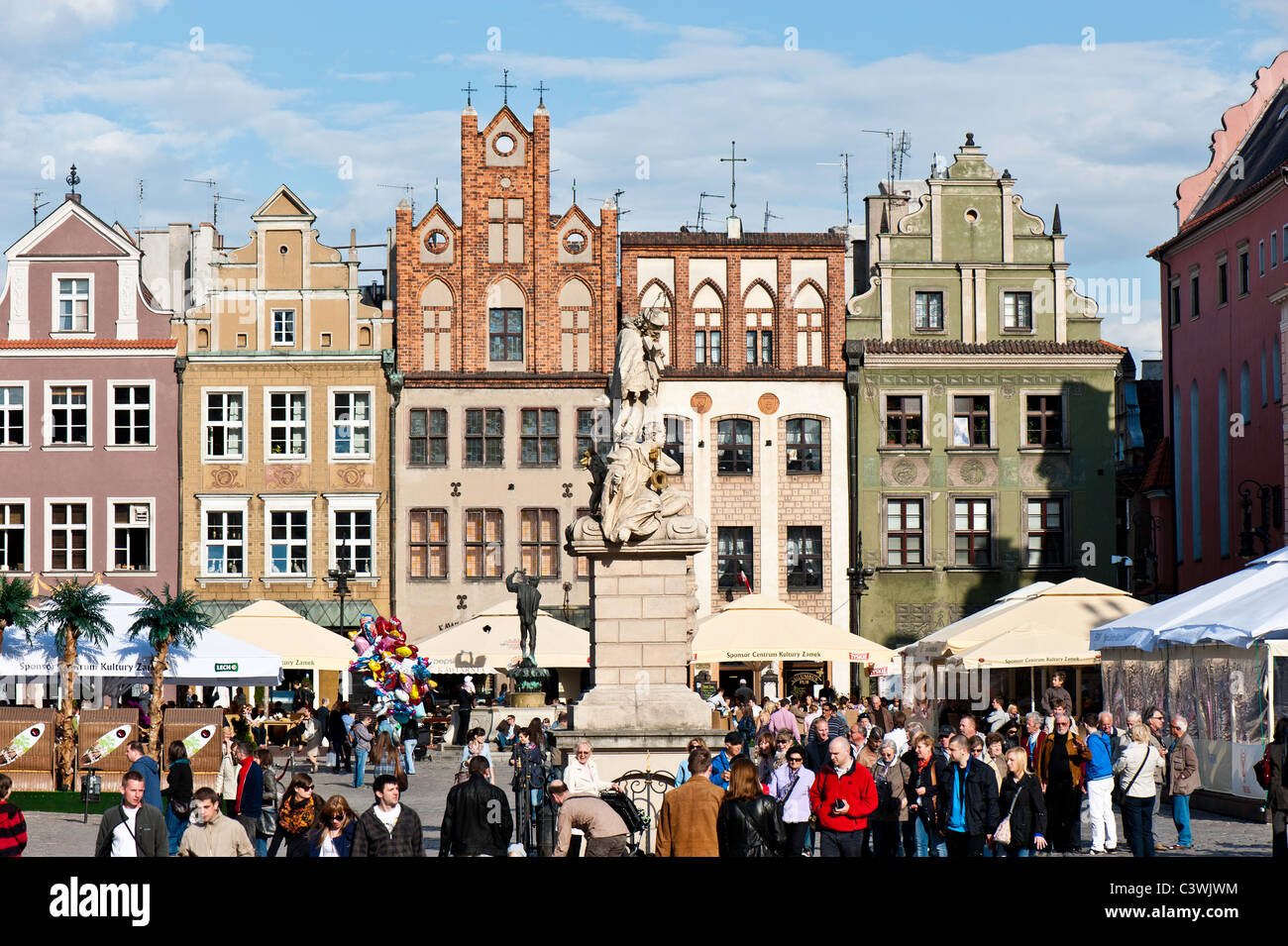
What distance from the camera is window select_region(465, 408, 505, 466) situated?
160 feet

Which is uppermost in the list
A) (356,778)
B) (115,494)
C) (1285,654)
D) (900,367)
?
(900,367)

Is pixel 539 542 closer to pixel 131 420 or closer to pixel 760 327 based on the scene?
pixel 760 327

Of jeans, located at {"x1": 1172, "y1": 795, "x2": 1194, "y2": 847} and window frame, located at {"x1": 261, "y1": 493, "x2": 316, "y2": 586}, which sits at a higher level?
window frame, located at {"x1": 261, "y1": 493, "x2": 316, "y2": 586}

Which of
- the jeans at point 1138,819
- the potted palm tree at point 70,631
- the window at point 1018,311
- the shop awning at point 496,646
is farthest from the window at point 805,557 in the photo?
the jeans at point 1138,819

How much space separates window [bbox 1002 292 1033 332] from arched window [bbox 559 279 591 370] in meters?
10.3

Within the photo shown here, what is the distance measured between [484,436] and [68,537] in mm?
10503

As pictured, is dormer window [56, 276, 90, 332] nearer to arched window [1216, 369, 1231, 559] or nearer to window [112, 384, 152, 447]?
window [112, 384, 152, 447]

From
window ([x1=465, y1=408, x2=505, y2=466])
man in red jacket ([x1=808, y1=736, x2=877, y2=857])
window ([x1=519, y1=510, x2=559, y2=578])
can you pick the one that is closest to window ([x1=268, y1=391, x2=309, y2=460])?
window ([x1=465, y1=408, x2=505, y2=466])

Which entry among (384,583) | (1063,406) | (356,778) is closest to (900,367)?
(1063,406)

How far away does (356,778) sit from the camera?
1181 inches

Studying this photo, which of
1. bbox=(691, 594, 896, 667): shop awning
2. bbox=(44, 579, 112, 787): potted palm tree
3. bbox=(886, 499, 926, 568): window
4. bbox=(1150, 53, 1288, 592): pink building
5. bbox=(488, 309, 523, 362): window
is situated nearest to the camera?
bbox=(44, 579, 112, 787): potted palm tree
